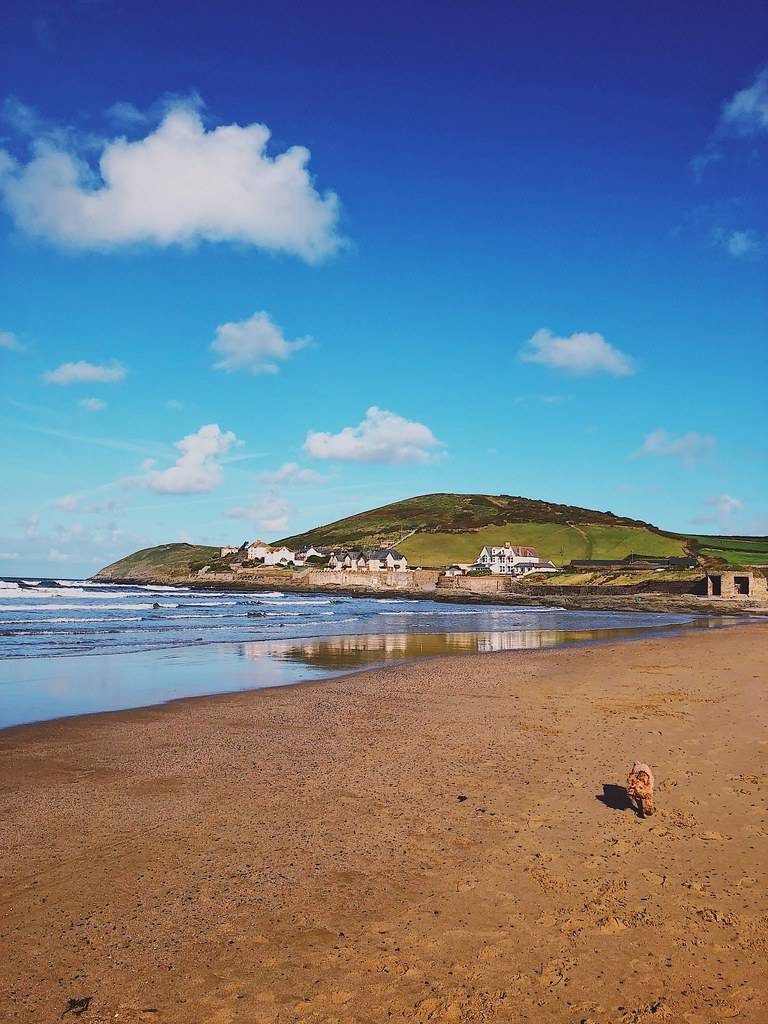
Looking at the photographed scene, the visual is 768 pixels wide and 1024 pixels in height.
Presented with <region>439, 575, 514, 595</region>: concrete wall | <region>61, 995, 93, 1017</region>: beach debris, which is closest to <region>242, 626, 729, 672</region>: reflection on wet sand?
<region>61, 995, 93, 1017</region>: beach debris

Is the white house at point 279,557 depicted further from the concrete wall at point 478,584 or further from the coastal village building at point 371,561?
the concrete wall at point 478,584

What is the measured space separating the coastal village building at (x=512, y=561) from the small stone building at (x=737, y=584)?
183 ft

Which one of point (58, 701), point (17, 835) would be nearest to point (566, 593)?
point (58, 701)

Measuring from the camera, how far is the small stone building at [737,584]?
86.2 metres

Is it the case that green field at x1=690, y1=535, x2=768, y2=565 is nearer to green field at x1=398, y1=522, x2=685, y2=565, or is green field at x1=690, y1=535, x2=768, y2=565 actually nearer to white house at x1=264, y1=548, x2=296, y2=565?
green field at x1=398, y1=522, x2=685, y2=565

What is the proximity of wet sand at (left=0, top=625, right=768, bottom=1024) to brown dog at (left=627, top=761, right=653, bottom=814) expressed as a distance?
0.19m

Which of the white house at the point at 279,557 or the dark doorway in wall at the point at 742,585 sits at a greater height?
the white house at the point at 279,557

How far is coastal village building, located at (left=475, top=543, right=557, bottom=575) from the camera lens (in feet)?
496

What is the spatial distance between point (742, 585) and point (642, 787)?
89.4 meters

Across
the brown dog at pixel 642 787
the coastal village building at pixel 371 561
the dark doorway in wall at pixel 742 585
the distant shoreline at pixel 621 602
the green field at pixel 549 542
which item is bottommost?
the distant shoreline at pixel 621 602

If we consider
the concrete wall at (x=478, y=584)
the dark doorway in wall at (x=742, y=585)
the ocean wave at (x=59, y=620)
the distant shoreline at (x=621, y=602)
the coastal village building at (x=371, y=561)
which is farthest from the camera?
the coastal village building at (x=371, y=561)

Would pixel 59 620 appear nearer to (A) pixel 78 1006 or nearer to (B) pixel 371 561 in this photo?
(A) pixel 78 1006

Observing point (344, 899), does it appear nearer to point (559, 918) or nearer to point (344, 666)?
point (559, 918)

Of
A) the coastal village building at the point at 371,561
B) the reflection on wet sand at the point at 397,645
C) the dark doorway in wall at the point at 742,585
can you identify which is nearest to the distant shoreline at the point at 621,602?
the dark doorway in wall at the point at 742,585
